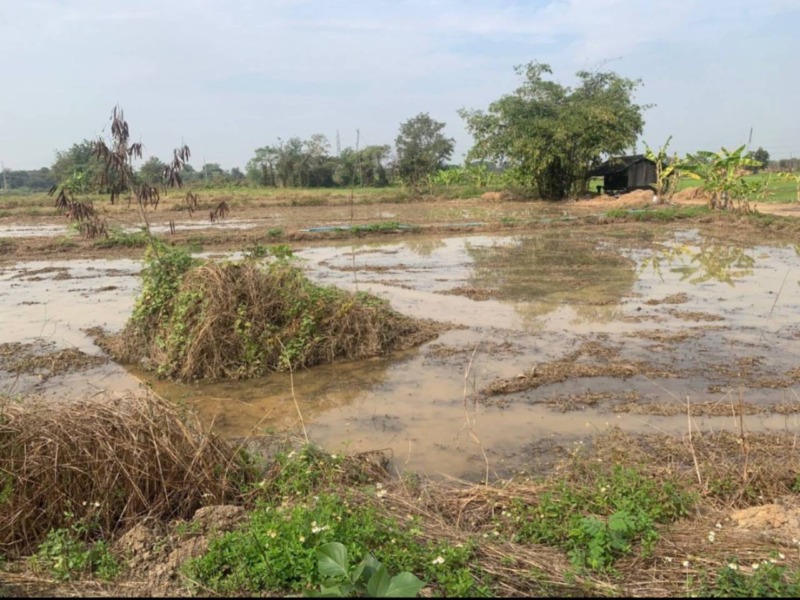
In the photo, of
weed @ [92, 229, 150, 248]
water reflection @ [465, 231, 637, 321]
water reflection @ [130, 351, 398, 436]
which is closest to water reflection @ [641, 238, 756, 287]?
water reflection @ [465, 231, 637, 321]

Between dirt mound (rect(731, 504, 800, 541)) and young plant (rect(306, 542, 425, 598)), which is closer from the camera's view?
young plant (rect(306, 542, 425, 598))

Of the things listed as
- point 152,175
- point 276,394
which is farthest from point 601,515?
point 152,175

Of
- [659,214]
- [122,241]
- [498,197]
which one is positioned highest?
[498,197]

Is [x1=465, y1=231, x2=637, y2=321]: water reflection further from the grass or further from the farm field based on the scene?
the grass

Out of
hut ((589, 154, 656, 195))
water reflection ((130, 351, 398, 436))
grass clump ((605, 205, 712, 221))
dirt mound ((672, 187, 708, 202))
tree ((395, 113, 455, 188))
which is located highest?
tree ((395, 113, 455, 188))

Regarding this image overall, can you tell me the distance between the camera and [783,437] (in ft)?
16.0

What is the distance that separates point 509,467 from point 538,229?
57.9 ft

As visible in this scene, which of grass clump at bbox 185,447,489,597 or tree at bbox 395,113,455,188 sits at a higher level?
tree at bbox 395,113,455,188

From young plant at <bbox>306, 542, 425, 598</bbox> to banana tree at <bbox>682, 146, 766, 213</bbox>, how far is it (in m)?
24.0

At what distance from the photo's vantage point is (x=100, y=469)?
360 cm

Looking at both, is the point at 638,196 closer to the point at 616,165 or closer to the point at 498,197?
the point at 616,165

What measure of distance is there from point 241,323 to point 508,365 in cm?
334

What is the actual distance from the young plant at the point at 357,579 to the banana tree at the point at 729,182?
2398 centimetres

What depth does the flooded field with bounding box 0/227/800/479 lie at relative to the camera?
5426mm
